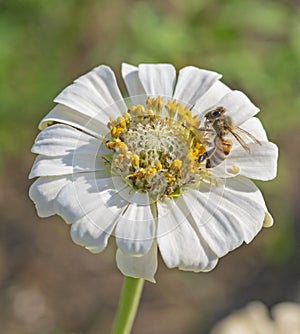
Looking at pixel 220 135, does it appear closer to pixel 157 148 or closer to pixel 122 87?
pixel 157 148

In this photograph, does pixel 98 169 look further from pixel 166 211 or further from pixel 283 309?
pixel 283 309

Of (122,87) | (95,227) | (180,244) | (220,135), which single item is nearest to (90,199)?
(95,227)

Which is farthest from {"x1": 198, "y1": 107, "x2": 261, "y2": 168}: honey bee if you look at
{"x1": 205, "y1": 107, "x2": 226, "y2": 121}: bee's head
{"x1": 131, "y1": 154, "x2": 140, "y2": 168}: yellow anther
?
{"x1": 131, "y1": 154, "x2": 140, "y2": 168}: yellow anther

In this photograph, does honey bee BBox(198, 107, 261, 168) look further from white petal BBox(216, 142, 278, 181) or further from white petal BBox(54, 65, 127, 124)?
white petal BBox(54, 65, 127, 124)

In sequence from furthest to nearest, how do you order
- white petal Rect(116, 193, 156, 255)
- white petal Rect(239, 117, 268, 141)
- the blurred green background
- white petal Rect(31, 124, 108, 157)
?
the blurred green background < white petal Rect(239, 117, 268, 141) < white petal Rect(31, 124, 108, 157) < white petal Rect(116, 193, 156, 255)

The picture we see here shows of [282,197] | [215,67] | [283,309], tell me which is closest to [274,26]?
[215,67]

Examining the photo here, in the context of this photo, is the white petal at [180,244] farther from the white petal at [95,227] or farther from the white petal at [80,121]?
the white petal at [80,121]
